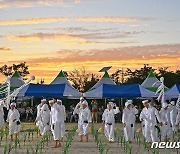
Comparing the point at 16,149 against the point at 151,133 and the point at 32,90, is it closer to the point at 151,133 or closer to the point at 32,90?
the point at 151,133

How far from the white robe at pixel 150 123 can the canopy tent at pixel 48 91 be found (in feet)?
40.1

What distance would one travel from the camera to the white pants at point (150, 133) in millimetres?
15151

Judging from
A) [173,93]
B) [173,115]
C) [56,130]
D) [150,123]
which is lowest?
[56,130]

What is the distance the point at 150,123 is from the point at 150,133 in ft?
1.18

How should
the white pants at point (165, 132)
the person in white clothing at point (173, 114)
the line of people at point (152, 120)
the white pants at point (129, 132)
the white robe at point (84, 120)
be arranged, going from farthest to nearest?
the person in white clothing at point (173, 114) < the white robe at point (84, 120) < the white pants at point (165, 132) < the white pants at point (129, 132) < the line of people at point (152, 120)

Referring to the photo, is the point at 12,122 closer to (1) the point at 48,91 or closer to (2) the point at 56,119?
(2) the point at 56,119

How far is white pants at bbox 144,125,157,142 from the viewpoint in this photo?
15151mm

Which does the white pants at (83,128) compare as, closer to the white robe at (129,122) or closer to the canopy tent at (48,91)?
the white robe at (129,122)

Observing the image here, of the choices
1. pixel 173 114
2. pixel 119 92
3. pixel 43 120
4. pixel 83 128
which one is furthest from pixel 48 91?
pixel 83 128

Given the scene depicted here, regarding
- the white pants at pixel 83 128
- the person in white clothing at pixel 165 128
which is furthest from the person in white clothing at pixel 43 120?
the person in white clothing at pixel 165 128

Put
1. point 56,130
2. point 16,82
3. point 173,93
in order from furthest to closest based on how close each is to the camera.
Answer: point 16,82 → point 173,93 → point 56,130

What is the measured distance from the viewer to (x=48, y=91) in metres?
27.2

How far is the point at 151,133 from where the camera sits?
1524 cm

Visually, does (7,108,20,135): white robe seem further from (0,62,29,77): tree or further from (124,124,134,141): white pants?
(0,62,29,77): tree
